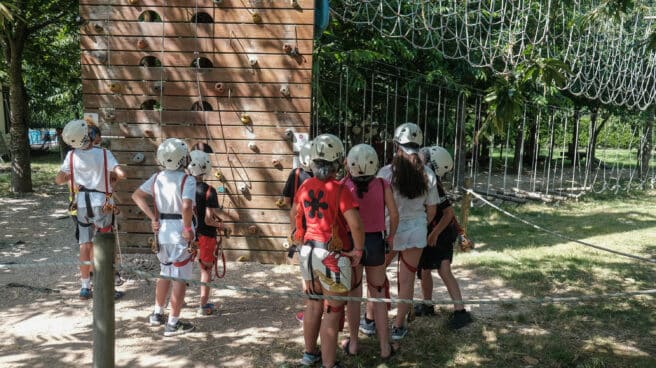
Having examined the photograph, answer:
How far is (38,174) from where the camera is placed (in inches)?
667

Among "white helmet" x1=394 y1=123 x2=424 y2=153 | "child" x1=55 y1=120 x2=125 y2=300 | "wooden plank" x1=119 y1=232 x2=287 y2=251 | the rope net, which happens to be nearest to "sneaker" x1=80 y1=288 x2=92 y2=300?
"child" x1=55 y1=120 x2=125 y2=300

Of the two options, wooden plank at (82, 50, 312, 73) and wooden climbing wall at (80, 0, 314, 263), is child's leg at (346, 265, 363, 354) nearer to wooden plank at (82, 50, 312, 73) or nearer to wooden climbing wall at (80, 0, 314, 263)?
wooden climbing wall at (80, 0, 314, 263)

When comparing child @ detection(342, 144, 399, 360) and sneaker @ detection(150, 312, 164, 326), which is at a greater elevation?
child @ detection(342, 144, 399, 360)

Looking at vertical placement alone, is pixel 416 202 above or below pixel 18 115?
below

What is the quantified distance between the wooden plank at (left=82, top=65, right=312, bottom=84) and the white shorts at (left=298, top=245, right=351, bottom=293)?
3403 mm

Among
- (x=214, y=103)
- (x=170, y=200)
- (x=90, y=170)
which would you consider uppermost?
(x=214, y=103)

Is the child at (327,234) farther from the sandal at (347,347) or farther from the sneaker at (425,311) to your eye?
the sneaker at (425,311)

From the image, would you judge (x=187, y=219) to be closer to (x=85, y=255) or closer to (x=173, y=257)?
(x=173, y=257)

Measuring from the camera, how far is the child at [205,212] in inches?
178

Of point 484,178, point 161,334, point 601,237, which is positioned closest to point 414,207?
point 161,334

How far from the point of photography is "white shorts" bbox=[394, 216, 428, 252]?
14.2ft

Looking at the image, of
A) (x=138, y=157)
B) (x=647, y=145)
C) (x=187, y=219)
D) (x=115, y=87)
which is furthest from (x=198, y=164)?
(x=647, y=145)

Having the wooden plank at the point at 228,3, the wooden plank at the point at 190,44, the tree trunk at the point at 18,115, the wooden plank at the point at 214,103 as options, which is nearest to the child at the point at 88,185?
the wooden plank at the point at 214,103

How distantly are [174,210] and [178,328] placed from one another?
1017mm
